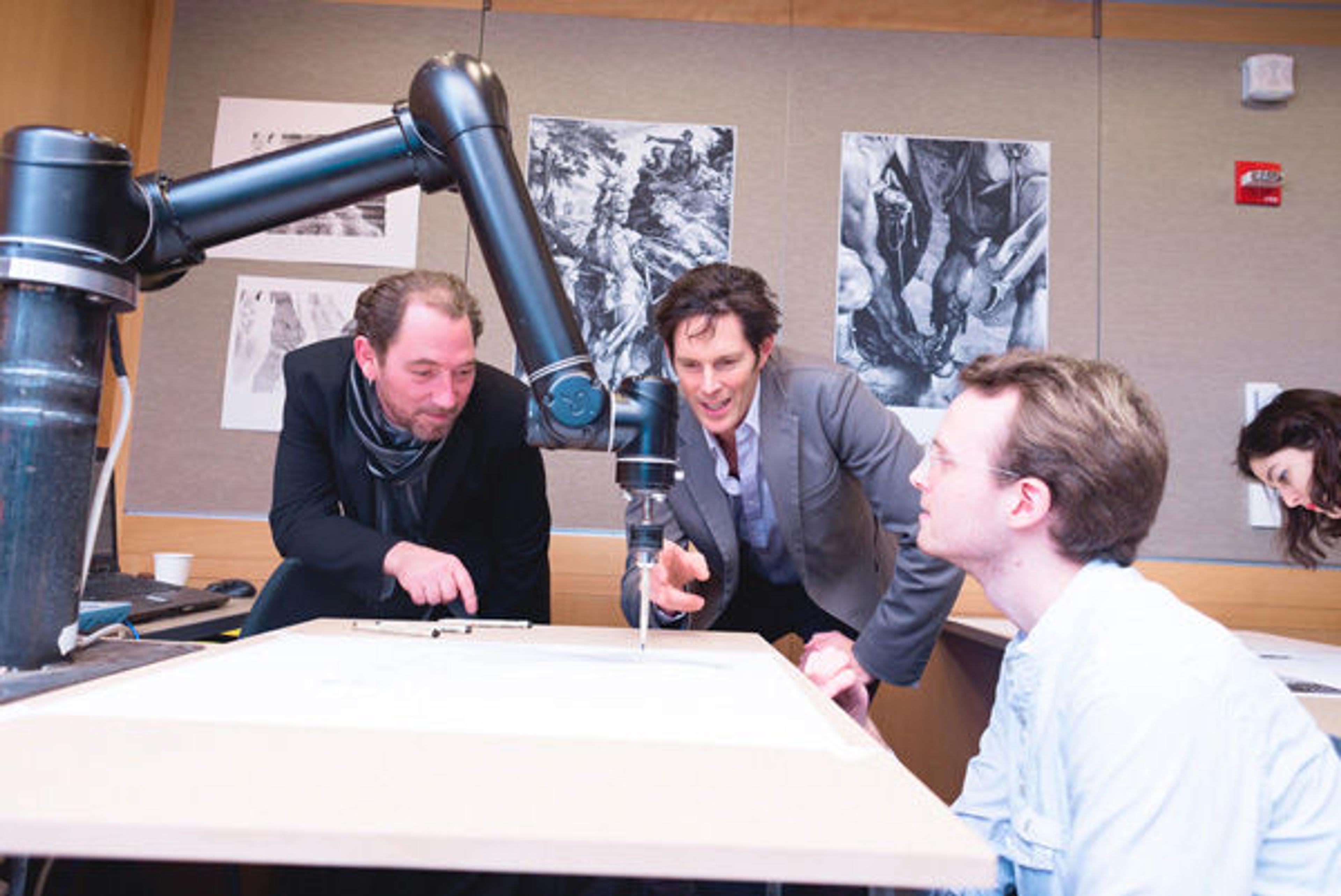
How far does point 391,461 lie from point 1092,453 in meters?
1.23

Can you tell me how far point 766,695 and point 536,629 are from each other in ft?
1.79

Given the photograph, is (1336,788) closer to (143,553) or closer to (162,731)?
(162,731)

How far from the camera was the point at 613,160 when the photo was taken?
2566 millimetres

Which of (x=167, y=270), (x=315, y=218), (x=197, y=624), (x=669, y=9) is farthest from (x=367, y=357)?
(x=669, y=9)

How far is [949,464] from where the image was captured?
3.48 feet

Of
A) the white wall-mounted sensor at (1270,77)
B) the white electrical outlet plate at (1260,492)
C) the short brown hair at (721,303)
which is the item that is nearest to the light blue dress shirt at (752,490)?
the short brown hair at (721,303)

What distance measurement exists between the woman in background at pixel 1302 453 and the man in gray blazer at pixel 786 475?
2.95 feet

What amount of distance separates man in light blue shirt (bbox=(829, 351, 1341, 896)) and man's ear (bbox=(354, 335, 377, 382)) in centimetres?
107

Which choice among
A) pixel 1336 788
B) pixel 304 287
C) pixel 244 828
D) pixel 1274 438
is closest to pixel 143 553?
pixel 304 287

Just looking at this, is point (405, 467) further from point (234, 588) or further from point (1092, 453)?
point (1092, 453)

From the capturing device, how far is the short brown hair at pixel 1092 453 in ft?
3.10

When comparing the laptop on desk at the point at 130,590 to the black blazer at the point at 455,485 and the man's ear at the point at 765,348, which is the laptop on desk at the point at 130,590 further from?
the man's ear at the point at 765,348

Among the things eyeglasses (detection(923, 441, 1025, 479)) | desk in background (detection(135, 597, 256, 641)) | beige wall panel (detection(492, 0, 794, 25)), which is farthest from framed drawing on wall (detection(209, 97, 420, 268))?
eyeglasses (detection(923, 441, 1025, 479))

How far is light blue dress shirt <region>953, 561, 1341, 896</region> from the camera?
673 mm
